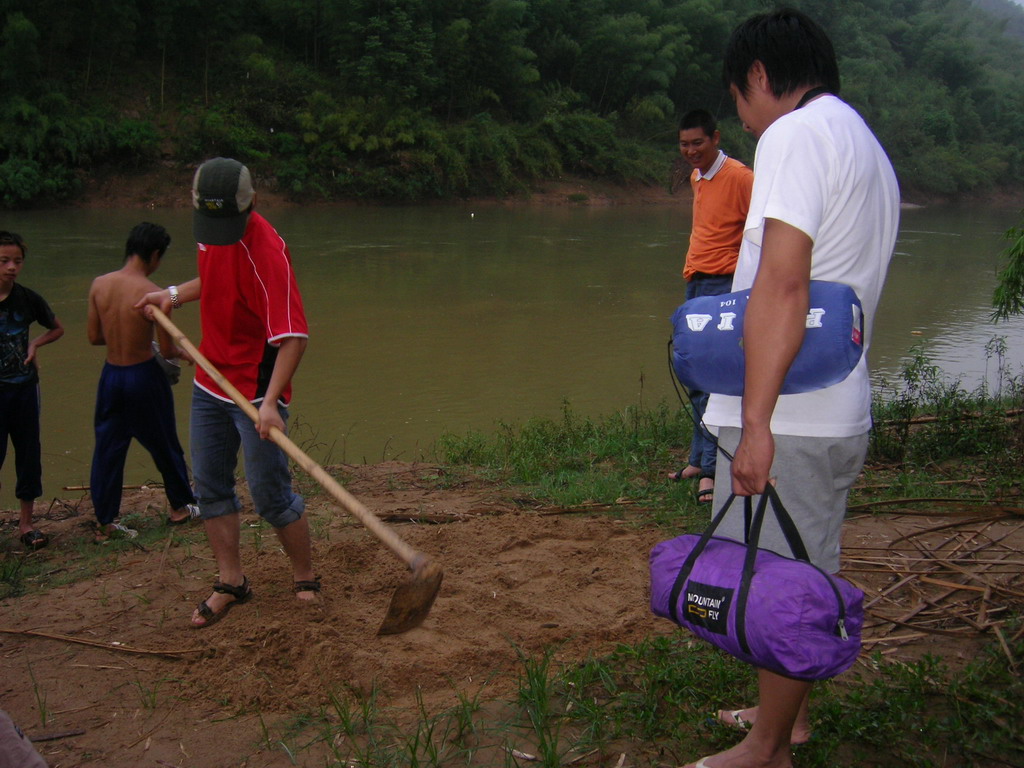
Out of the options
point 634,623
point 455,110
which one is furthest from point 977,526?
point 455,110

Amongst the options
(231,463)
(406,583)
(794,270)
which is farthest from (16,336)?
(794,270)

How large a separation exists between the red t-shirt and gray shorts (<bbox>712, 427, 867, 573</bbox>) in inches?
67.6

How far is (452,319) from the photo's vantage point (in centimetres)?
1176

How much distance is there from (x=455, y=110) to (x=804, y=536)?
3206 centimetres

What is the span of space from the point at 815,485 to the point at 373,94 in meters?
29.5

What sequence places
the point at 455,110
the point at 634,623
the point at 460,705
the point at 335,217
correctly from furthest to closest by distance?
the point at 455,110 → the point at 335,217 → the point at 634,623 → the point at 460,705

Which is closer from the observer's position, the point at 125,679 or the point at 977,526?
the point at 125,679

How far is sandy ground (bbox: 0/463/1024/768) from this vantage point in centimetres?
278

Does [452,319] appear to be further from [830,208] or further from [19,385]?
[830,208]

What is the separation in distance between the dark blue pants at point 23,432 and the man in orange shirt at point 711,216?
3.39 meters

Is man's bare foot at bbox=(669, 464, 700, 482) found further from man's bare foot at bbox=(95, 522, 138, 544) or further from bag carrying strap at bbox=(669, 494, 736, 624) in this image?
man's bare foot at bbox=(95, 522, 138, 544)

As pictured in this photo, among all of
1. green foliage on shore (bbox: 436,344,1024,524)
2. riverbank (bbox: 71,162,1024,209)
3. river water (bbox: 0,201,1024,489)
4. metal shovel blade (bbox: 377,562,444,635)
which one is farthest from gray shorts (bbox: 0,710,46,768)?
riverbank (bbox: 71,162,1024,209)

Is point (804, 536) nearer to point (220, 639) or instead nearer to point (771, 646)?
point (771, 646)

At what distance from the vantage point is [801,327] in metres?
1.96
